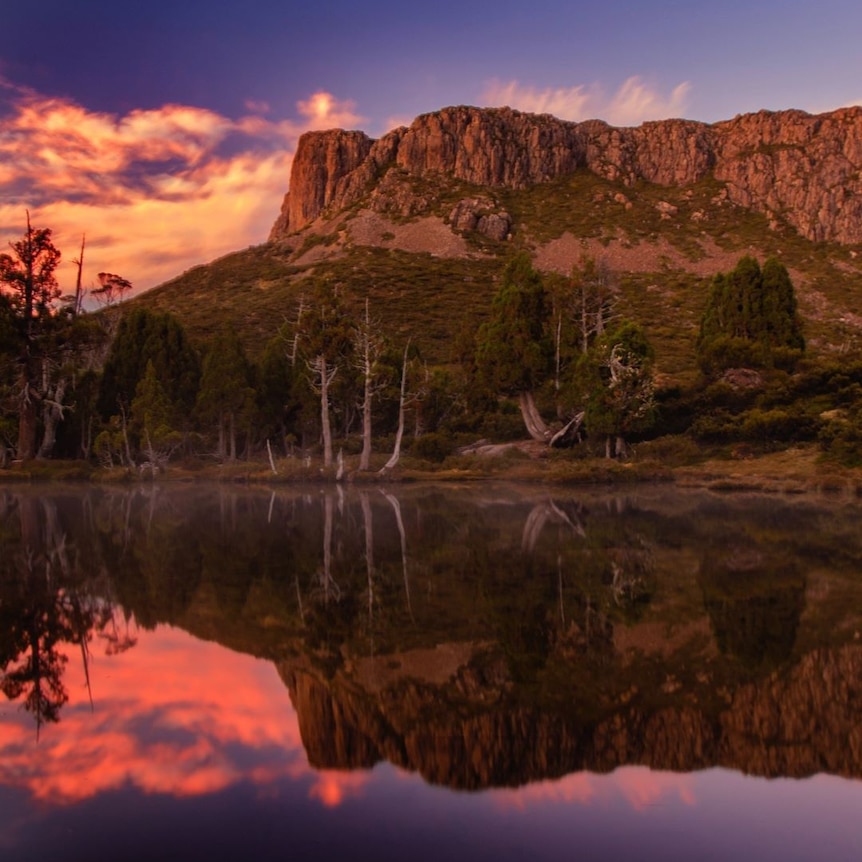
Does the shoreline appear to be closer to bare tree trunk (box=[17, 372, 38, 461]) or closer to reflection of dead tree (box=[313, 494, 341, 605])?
bare tree trunk (box=[17, 372, 38, 461])

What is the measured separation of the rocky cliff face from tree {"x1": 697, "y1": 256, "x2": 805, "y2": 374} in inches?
3913

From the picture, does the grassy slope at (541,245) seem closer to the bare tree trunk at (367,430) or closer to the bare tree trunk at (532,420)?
the bare tree trunk at (532,420)

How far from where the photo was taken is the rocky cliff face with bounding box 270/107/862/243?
13638cm

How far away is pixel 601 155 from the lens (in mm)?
153250

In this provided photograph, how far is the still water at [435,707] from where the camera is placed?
4035 millimetres

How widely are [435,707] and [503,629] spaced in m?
2.26

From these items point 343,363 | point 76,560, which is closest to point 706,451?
point 343,363

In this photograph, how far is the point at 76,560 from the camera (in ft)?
42.7

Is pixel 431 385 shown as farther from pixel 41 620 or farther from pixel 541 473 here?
pixel 41 620

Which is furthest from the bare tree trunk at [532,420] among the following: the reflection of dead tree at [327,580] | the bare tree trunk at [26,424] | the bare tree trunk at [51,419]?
the bare tree trunk at [26,424]

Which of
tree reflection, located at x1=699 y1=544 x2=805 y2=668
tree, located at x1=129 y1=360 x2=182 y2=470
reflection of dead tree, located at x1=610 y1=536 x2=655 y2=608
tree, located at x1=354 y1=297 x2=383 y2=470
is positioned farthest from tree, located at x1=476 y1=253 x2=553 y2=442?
tree reflection, located at x1=699 y1=544 x2=805 y2=668

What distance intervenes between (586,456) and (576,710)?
3069cm

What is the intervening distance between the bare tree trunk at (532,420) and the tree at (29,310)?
22.8 m

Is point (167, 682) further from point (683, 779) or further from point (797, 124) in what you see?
point (797, 124)
